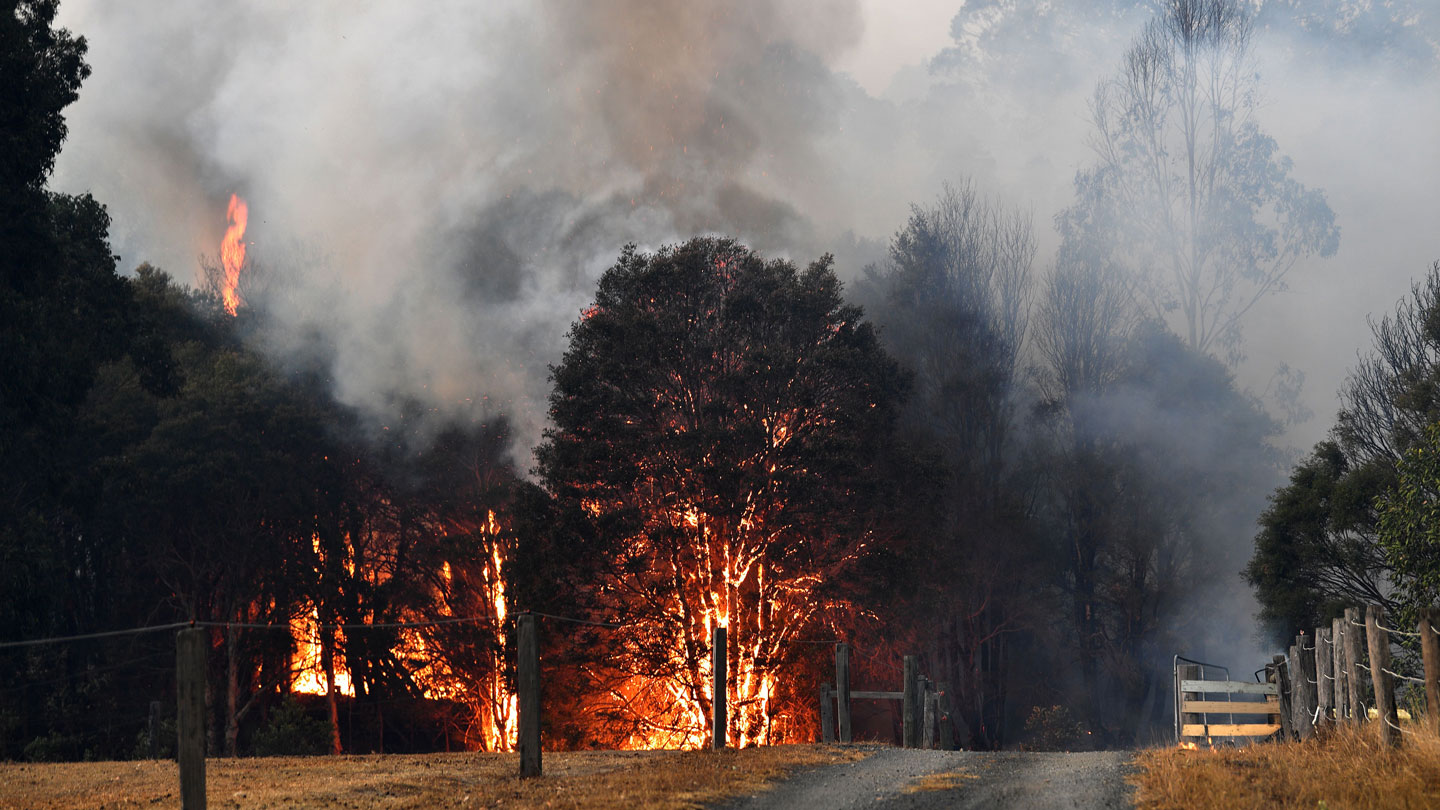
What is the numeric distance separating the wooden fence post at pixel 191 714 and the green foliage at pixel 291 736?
24.6 m

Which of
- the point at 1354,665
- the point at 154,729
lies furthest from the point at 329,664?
the point at 1354,665

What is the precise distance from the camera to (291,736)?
3331 centimetres

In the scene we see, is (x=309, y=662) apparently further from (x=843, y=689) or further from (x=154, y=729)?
(x=843, y=689)

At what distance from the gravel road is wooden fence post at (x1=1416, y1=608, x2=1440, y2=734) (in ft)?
9.03

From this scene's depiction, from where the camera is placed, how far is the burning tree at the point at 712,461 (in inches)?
1113

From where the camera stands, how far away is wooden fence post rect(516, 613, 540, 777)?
43.3 ft

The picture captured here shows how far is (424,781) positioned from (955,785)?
5.60 metres

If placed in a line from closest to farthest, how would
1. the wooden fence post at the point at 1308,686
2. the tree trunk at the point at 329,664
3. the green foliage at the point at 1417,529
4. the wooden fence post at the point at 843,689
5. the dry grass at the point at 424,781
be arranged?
the dry grass at the point at 424,781 → the wooden fence post at the point at 1308,686 → the green foliage at the point at 1417,529 → the wooden fence post at the point at 843,689 → the tree trunk at the point at 329,664

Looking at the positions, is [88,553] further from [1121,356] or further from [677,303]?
[1121,356]

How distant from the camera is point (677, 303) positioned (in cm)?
2991

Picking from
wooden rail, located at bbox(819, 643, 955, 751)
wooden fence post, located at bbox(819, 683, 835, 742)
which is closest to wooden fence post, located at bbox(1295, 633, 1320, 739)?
wooden rail, located at bbox(819, 643, 955, 751)

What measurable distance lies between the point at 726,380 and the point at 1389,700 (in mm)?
18071

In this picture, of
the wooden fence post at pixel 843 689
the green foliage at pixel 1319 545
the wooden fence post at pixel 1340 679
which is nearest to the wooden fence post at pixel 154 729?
the wooden fence post at pixel 843 689

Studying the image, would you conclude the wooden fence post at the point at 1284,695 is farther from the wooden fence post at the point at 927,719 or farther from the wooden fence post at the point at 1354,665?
the wooden fence post at the point at 1354,665
